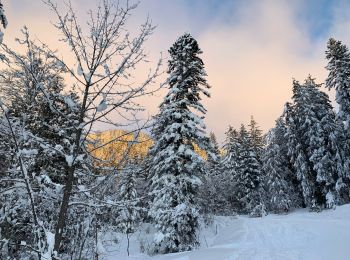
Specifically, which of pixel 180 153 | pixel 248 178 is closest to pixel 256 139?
pixel 248 178

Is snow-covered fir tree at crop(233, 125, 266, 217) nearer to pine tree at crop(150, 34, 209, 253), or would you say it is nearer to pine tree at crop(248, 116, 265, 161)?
pine tree at crop(248, 116, 265, 161)

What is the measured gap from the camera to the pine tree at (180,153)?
1756 centimetres

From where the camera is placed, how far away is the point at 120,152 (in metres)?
4.56

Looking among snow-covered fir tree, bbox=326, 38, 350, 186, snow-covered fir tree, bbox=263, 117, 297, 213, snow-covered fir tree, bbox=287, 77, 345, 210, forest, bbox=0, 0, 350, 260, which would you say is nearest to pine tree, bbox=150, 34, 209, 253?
forest, bbox=0, 0, 350, 260

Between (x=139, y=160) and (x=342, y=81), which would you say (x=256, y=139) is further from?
(x=139, y=160)

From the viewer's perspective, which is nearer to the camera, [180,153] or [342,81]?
[180,153]

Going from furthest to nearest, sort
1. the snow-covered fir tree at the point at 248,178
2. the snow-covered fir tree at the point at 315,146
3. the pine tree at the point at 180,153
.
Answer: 1. the snow-covered fir tree at the point at 248,178
2. the snow-covered fir tree at the point at 315,146
3. the pine tree at the point at 180,153

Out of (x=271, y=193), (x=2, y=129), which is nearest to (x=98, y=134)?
(x=2, y=129)

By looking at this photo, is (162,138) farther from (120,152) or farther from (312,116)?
(312,116)

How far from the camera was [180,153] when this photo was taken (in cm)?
1845

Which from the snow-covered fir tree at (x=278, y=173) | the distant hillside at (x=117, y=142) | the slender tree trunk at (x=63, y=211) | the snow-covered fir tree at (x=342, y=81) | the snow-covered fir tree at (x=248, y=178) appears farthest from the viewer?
the snow-covered fir tree at (x=248, y=178)

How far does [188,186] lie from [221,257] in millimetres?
7564

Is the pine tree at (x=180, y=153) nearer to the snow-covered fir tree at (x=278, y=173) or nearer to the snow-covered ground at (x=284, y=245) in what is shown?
the snow-covered ground at (x=284, y=245)

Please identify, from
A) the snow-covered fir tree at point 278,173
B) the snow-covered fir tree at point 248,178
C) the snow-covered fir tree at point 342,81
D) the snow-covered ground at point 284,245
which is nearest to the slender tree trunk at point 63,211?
the snow-covered ground at point 284,245
